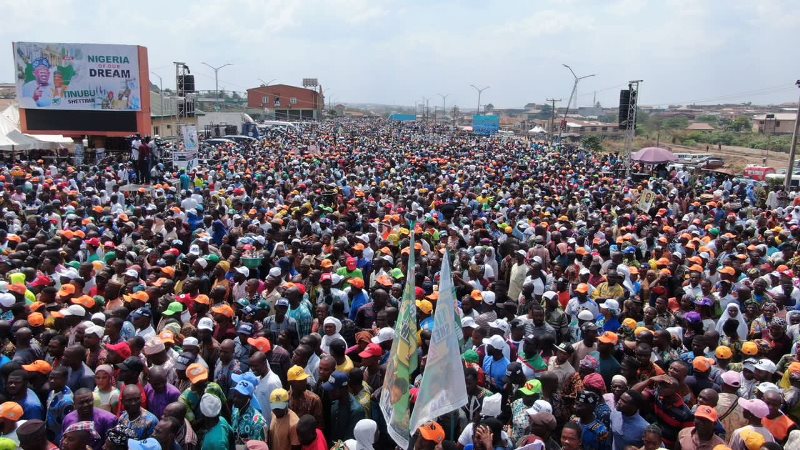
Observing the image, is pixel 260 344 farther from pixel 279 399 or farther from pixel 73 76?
pixel 73 76

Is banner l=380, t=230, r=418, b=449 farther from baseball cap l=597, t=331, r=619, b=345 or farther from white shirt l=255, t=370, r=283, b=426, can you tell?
baseball cap l=597, t=331, r=619, b=345

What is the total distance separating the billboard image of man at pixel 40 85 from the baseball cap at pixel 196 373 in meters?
25.0

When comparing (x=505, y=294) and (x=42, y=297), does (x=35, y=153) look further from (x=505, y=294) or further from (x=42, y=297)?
(x=505, y=294)

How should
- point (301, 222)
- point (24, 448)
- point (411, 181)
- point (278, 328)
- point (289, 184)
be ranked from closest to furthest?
point (24, 448) < point (278, 328) < point (301, 222) < point (289, 184) < point (411, 181)

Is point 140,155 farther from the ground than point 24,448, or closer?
farther from the ground

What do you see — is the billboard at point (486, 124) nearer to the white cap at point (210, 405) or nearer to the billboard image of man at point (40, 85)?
the billboard image of man at point (40, 85)

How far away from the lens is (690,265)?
8453mm

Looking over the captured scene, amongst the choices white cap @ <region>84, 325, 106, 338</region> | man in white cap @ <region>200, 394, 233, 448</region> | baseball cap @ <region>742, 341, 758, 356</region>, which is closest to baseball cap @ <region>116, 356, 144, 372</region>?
white cap @ <region>84, 325, 106, 338</region>

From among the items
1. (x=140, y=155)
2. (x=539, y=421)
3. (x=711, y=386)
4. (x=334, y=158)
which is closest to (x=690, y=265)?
(x=711, y=386)

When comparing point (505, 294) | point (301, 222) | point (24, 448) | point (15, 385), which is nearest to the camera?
→ point (24, 448)

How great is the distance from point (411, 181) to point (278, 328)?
456 inches

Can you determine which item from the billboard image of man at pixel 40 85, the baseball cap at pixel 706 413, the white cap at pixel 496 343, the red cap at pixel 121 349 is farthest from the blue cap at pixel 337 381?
the billboard image of man at pixel 40 85

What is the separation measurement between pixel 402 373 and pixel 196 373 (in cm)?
156

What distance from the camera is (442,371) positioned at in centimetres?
359
